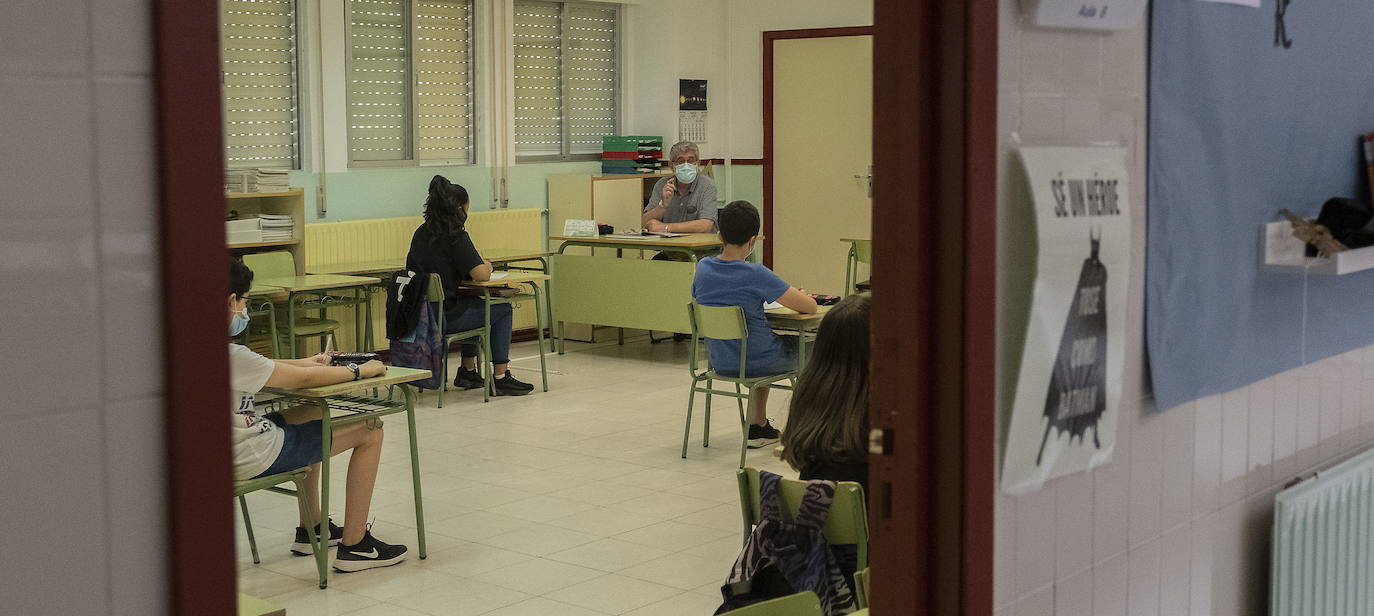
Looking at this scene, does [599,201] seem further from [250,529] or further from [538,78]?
[250,529]

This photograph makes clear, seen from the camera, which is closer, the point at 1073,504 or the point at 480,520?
the point at 1073,504

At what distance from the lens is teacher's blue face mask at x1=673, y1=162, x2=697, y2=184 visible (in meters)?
9.31

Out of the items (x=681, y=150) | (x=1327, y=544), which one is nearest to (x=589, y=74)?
(x=681, y=150)

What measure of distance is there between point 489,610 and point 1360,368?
260 cm

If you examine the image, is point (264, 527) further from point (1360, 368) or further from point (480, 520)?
point (1360, 368)

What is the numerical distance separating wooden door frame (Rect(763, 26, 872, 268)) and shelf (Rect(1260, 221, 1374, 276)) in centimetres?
814

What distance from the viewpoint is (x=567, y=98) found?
10250 mm

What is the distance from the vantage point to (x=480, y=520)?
5227 millimetres

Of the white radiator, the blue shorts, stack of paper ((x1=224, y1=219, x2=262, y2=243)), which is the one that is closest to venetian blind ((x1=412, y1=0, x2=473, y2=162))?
stack of paper ((x1=224, y1=219, x2=262, y2=243))

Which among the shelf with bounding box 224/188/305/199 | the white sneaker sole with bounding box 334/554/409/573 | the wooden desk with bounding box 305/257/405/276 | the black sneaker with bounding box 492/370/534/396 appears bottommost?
the white sneaker sole with bounding box 334/554/409/573

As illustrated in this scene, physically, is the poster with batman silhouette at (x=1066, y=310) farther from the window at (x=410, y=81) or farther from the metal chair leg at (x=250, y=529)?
the window at (x=410, y=81)

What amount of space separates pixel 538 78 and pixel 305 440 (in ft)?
20.1

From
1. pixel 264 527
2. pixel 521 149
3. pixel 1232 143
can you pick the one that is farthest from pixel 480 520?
pixel 521 149

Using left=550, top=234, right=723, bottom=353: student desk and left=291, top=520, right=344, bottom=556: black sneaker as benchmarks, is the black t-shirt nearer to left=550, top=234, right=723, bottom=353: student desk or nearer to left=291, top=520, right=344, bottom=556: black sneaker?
left=550, top=234, right=723, bottom=353: student desk
